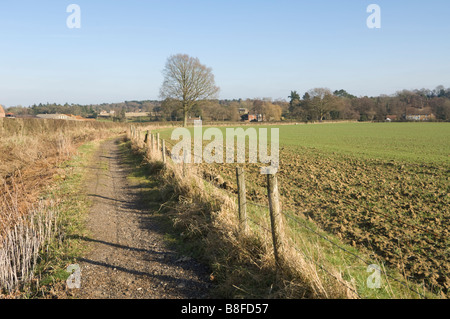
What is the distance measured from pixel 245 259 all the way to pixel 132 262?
2.00m

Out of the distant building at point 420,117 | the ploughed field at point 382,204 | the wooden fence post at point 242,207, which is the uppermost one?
the distant building at point 420,117

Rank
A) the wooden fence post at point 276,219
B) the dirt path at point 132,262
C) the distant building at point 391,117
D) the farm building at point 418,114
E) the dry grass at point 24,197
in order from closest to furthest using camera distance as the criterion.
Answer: the wooden fence post at point 276,219, the dirt path at point 132,262, the dry grass at point 24,197, the farm building at point 418,114, the distant building at point 391,117

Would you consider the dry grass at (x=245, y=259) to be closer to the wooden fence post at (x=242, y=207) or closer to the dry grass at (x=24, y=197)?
the wooden fence post at (x=242, y=207)

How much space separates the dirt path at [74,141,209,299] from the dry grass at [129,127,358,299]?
42 cm

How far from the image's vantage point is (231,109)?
97938mm

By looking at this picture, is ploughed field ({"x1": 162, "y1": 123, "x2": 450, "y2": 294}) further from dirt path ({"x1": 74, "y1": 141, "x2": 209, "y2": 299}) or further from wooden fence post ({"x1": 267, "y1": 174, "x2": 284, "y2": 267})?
dirt path ({"x1": 74, "y1": 141, "x2": 209, "y2": 299})

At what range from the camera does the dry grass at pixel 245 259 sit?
3680 millimetres

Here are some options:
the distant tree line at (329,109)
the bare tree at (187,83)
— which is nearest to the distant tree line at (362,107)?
the distant tree line at (329,109)

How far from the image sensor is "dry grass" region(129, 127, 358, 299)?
3.68 metres

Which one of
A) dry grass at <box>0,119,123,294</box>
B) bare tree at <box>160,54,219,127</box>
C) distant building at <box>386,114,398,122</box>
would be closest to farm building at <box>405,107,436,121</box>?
distant building at <box>386,114,398,122</box>

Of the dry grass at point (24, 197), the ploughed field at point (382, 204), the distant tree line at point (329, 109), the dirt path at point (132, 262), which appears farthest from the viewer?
the distant tree line at point (329, 109)

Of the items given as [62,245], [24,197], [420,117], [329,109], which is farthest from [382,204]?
[420,117]

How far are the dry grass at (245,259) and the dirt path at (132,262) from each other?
1.37 ft
